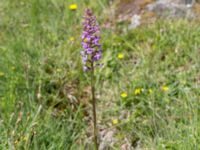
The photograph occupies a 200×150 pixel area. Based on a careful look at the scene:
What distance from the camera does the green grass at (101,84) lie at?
111 inches

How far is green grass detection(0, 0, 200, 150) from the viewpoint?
282 centimetres

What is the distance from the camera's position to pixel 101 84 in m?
3.62

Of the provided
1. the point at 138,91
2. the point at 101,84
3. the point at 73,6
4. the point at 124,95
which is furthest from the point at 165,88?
the point at 73,6

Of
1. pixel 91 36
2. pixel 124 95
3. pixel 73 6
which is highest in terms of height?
pixel 73 6

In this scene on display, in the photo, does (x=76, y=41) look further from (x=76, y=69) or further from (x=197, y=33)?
(x=197, y=33)

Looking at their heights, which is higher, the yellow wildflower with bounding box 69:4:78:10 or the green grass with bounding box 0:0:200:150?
the yellow wildflower with bounding box 69:4:78:10

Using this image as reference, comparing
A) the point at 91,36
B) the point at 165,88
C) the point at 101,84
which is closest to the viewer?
the point at 91,36

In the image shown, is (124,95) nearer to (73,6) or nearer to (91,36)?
(91,36)

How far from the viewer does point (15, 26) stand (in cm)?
438

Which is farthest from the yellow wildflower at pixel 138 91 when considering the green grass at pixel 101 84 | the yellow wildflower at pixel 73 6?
the yellow wildflower at pixel 73 6

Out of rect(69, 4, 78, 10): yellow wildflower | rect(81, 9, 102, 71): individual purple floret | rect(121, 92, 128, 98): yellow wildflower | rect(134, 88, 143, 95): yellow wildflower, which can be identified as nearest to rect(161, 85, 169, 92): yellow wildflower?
rect(134, 88, 143, 95): yellow wildflower

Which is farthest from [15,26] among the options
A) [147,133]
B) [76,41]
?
[147,133]

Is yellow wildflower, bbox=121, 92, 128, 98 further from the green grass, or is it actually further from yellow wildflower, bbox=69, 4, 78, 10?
yellow wildflower, bbox=69, 4, 78, 10

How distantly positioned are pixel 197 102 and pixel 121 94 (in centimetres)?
63
